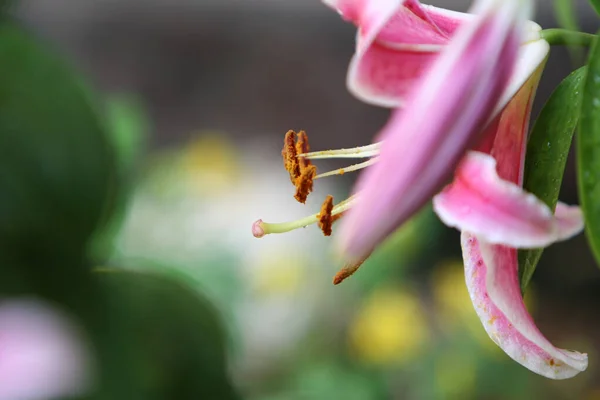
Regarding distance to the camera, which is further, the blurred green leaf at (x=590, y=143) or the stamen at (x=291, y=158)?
the stamen at (x=291, y=158)

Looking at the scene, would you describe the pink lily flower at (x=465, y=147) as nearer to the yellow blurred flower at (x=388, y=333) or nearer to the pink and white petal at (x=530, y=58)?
the pink and white petal at (x=530, y=58)

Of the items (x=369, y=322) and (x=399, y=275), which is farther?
(x=399, y=275)

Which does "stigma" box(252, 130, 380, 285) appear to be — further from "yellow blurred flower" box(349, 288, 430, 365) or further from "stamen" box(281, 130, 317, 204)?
"yellow blurred flower" box(349, 288, 430, 365)

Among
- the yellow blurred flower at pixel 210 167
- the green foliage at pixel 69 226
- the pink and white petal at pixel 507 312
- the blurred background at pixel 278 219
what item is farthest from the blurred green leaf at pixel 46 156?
the yellow blurred flower at pixel 210 167

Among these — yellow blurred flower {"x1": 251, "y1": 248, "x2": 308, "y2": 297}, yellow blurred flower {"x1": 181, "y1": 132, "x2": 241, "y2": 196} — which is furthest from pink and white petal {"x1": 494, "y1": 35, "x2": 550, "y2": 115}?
yellow blurred flower {"x1": 181, "y1": 132, "x2": 241, "y2": 196}

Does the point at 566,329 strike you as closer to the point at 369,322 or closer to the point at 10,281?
the point at 369,322

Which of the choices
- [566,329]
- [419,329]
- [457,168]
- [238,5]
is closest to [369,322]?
[419,329]

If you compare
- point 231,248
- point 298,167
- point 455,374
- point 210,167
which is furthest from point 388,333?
point 298,167

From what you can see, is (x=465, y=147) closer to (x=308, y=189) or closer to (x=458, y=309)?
(x=308, y=189)
